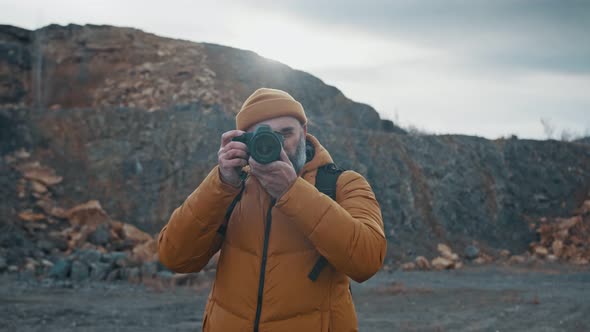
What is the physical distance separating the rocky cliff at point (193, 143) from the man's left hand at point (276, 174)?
736 inches

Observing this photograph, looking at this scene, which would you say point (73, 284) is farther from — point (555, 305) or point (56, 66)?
point (56, 66)

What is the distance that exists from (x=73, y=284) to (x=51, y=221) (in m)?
6.58

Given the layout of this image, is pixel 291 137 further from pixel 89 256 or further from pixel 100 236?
pixel 100 236

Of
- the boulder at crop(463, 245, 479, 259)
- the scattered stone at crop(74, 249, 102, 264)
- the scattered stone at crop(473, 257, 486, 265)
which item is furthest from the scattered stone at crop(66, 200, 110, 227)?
the boulder at crop(463, 245, 479, 259)

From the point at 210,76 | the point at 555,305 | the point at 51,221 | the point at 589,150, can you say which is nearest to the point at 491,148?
the point at 589,150

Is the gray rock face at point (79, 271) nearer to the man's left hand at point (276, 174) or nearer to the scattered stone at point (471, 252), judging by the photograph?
the man's left hand at point (276, 174)

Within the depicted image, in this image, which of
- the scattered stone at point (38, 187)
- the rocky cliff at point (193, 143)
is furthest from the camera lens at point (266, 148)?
the scattered stone at point (38, 187)

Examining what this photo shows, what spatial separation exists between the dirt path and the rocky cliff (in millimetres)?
6835

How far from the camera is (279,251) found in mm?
2264

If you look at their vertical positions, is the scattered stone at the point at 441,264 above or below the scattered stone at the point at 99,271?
below

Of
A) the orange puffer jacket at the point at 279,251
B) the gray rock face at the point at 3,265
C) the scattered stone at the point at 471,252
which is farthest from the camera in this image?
the scattered stone at the point at 471,252

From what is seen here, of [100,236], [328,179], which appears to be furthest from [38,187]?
[328,179]

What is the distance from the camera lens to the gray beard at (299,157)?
A: 8.08 ft

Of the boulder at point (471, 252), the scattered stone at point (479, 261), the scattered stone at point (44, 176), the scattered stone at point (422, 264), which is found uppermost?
the scattered stone at point (44, 176)
